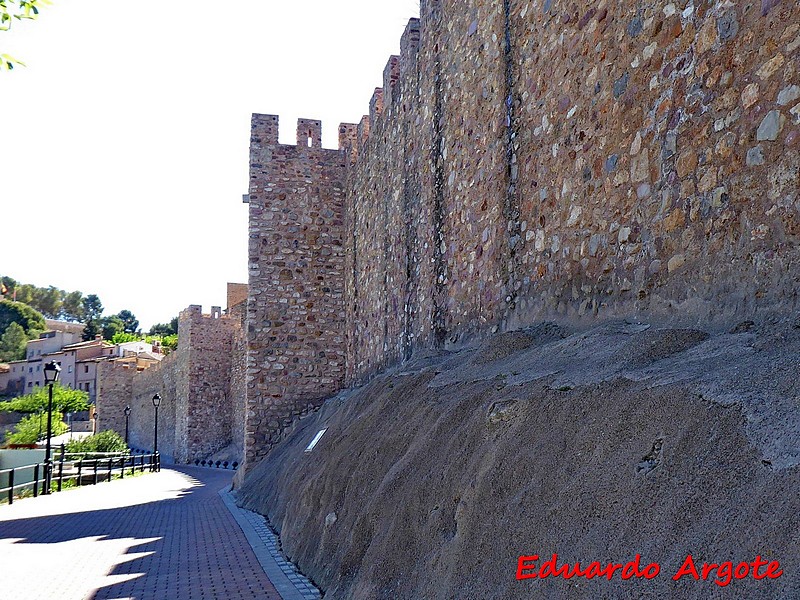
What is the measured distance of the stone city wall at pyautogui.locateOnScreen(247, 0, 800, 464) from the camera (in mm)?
4285

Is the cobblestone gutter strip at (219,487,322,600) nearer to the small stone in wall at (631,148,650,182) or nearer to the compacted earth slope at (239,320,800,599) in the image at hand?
the compacted earth slope at (239,320,800,599)

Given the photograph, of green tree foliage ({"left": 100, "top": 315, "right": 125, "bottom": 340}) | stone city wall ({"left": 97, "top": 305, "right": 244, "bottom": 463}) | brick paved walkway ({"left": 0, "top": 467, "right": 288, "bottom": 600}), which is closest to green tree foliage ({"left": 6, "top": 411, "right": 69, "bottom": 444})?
stone city wall ({"left": 97, "top": 305, "right": 244, "bottom": 463})

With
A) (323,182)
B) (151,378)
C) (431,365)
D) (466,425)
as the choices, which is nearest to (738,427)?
(466,425)

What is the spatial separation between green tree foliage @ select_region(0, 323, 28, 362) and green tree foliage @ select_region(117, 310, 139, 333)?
62.2 feet

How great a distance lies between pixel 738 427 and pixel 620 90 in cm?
355

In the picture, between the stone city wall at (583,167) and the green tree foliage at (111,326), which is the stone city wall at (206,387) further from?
the green tree foliage at (111,326)

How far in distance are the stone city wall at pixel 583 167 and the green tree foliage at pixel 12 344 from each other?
80.6 metres

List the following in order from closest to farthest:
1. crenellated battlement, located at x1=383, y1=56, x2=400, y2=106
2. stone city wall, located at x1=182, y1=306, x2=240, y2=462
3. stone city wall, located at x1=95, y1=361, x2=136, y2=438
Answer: crenellated battlement, located at x1=383, y1=56, x2=400, y2=106
stone city wall, located at x1=182, y1=306, x2=240, y2=462
stone city wall, located at x1=95, y1=361, x2=136, y2=438

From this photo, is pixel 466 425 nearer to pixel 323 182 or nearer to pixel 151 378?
pixel 323 182

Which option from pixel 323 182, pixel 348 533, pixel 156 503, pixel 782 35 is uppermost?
pixel 323 182

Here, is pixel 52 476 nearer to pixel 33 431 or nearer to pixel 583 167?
pixel 583 167

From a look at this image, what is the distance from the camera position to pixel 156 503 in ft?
47.3

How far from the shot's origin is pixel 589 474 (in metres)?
3.39

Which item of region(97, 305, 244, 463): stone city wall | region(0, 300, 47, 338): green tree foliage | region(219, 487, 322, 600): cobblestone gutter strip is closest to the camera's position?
region(219, 487, 322, 600): cobblestone gutter strip
